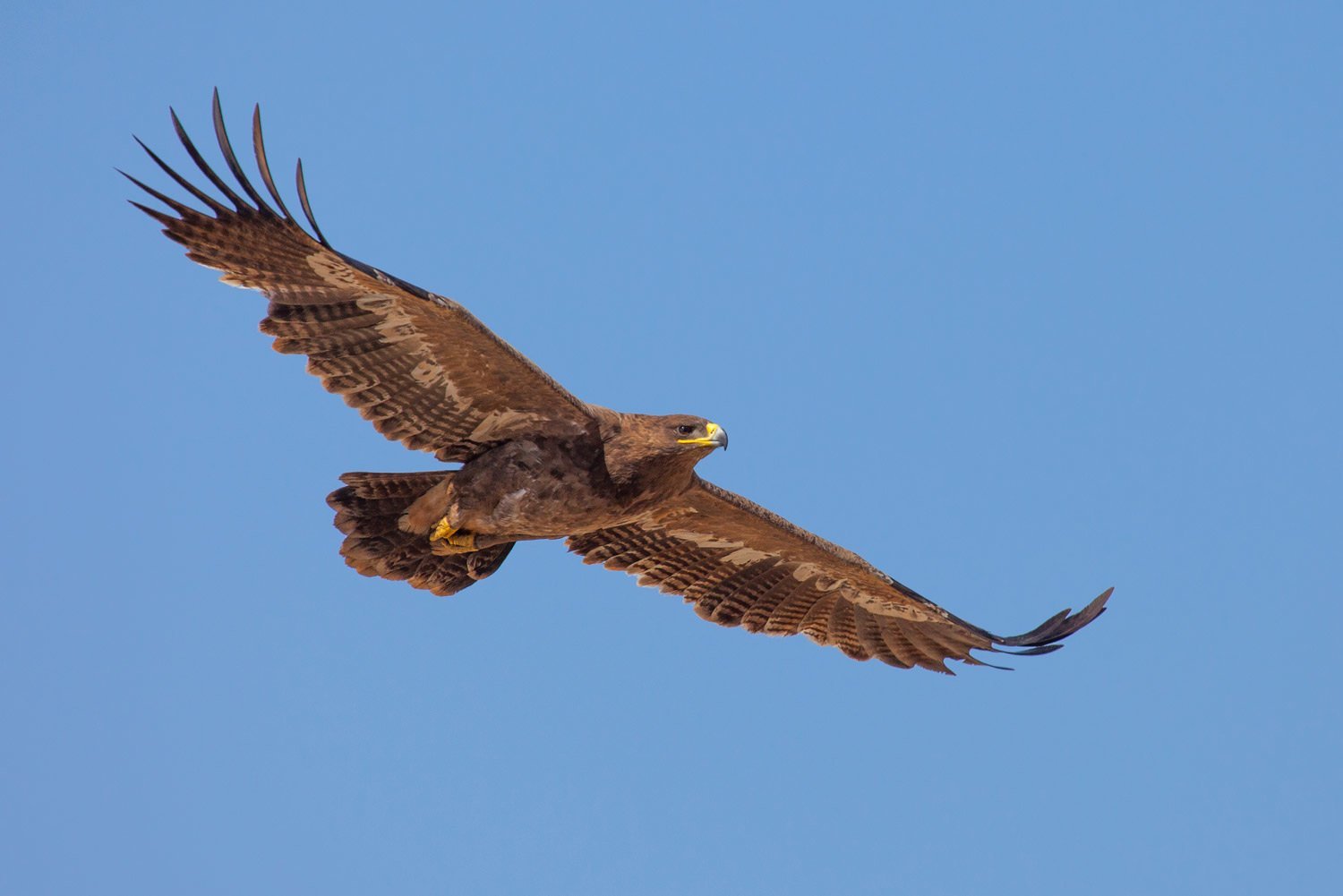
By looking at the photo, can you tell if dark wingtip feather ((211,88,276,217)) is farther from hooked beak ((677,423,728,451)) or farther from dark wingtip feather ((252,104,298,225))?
hooked beak ((677,423,728,451))

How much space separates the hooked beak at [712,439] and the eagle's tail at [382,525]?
199 centimetres

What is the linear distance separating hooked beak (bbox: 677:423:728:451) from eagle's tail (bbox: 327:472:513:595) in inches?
78.4

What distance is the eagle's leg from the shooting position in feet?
41.8

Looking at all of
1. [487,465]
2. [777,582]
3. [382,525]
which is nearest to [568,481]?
[487,465]

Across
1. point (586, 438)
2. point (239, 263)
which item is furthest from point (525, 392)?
point (239, 263)

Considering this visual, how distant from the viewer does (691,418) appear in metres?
12.2

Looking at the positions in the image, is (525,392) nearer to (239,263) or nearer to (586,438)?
(586,438)

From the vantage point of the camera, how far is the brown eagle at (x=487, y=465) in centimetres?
1132

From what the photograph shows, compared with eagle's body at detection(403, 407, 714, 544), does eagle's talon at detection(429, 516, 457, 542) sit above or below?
below

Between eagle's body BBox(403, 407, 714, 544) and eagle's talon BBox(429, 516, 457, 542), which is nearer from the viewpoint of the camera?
eagle's body BBox(403, 407, 714, 544)

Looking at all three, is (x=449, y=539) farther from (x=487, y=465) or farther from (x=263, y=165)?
(x=263, y=165)

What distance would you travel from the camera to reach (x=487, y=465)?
12.6 meters

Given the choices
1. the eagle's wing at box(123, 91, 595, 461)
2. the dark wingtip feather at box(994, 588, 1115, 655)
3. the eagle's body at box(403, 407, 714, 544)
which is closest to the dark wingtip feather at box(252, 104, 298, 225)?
the eagle's wing at box(123, 91, 595, 461)

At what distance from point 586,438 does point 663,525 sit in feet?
6.52
